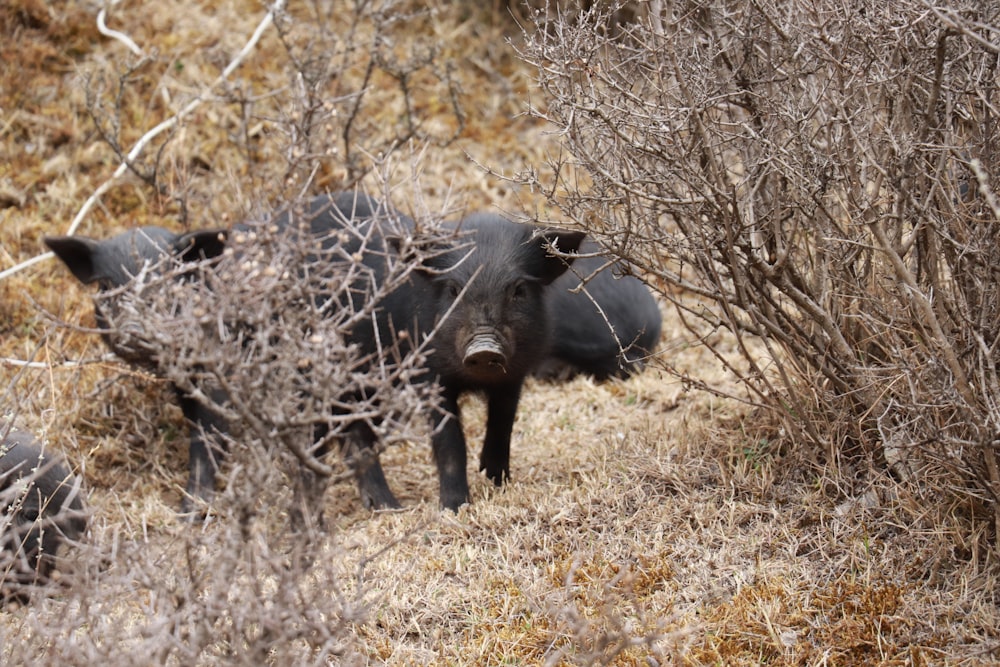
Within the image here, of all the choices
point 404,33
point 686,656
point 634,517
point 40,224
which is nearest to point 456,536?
point 634,517

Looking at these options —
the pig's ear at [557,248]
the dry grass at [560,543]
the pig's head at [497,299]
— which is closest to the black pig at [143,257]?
the dry grass at [560,543]

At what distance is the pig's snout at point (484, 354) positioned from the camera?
5543mm

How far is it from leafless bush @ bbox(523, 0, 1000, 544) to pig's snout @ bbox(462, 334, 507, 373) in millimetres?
759

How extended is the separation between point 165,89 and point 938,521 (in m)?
7.24

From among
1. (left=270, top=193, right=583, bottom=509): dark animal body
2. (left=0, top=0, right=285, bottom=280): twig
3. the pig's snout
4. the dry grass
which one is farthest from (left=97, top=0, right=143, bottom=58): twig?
the pig's snout

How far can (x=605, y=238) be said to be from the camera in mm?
5234

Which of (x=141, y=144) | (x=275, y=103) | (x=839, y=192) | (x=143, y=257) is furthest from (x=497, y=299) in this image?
(x=141, y=144)

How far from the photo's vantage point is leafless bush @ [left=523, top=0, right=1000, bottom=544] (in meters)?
4.39

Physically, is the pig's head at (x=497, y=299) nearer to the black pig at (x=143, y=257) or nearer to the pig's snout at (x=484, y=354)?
the pig's snout at (x=484, y=354)

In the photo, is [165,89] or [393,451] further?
[165,89]

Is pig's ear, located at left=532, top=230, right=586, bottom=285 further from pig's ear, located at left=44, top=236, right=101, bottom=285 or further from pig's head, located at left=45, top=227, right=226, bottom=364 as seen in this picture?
pig's ear, located at left=44, top=236, right=101, bottom=285

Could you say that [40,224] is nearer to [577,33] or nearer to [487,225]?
[487,225]

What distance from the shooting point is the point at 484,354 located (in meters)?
5.55

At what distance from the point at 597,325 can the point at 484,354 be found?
2.57 m
